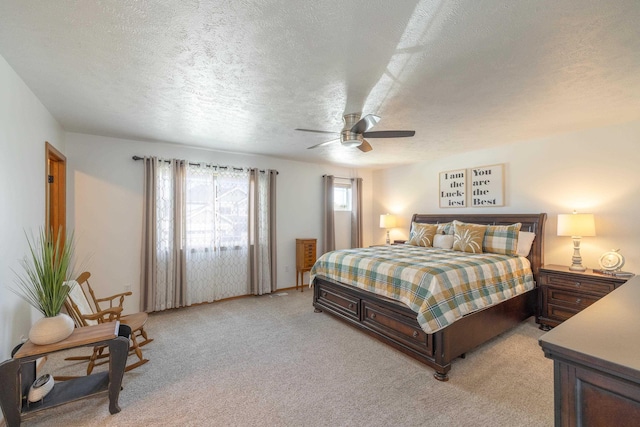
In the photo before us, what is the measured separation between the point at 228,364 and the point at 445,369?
6.36 ft

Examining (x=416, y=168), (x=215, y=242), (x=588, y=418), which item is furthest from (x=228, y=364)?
(x=416, y=168)

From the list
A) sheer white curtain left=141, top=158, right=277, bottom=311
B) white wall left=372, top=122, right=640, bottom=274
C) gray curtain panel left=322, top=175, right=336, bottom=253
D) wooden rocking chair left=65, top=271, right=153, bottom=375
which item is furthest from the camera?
gray curtain panel left=322, top=175, right=336, bottom=253

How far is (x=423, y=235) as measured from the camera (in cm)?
459

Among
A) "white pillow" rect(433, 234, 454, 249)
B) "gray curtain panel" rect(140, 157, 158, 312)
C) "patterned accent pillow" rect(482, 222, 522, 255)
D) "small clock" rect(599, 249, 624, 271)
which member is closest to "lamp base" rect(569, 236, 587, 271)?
"small clock" rect(599, 249, 624, 271)

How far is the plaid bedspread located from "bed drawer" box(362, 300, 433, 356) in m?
0.19

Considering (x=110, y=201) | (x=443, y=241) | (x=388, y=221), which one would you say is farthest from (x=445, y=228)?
(x=110, y=201)

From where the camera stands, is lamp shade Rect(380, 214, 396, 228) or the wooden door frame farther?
lamp shade Rect(380, 214, 396, 228)

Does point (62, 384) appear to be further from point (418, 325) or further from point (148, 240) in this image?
point (418, 325)

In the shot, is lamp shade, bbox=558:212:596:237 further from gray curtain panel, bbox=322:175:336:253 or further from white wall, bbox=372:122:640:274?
gray curtain panel, bbox=322:175:336:253

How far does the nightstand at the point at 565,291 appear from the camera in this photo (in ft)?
9.74

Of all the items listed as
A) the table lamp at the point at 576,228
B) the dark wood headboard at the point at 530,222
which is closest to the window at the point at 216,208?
the dark wood headboard at the point at 530,222

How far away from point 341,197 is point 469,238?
2.85 m

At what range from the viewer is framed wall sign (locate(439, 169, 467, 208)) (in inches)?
186

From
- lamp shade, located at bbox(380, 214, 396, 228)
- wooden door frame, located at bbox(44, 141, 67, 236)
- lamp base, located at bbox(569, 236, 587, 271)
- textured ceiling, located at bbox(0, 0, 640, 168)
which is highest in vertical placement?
textured ceiling, located at bbox(0, 0, 640, 168)
